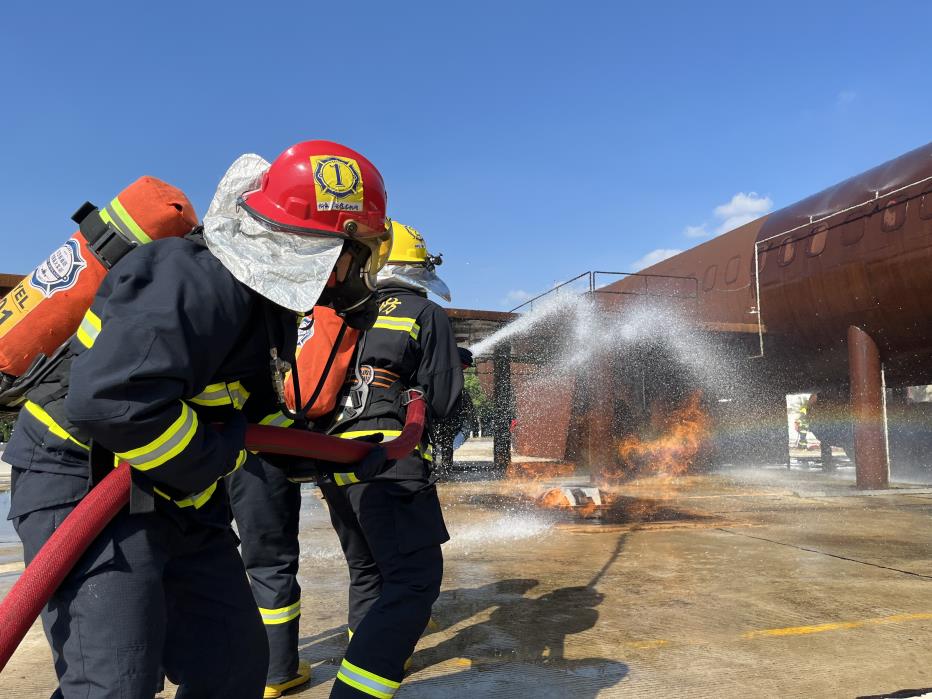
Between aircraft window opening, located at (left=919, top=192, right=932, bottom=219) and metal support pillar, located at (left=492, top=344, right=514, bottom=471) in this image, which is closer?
aircraft window opening, located at (left=919, top=192, right=932, bottom=219)

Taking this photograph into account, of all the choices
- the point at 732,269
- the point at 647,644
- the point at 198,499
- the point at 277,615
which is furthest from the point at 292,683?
the point at 732,269

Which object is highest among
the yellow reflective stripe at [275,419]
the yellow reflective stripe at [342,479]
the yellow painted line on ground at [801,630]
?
the yellow reflective stripe at [275,419]

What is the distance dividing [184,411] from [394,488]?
3.65 ft

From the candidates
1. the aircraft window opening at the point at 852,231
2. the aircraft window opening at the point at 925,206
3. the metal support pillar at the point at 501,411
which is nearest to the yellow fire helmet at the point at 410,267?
the aircraft window opening at the point at 925,206

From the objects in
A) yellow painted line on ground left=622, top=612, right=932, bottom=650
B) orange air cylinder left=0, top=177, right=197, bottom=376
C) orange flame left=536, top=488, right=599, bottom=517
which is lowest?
yellow painted line on ground left=622, top=612, right=932, bottom=650

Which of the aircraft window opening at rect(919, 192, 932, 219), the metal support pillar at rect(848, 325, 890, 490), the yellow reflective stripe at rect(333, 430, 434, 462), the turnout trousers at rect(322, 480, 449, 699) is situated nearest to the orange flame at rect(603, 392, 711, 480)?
the metal support pillar at rect(848, 325, 890, 490)

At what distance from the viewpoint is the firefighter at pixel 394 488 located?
7.01 feet

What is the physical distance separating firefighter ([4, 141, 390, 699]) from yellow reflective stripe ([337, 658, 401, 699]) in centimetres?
38

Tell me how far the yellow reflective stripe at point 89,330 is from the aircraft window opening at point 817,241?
43.5 feet

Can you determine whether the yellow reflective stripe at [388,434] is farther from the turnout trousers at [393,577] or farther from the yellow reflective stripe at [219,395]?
the yellow reflective stripe at [219,395]

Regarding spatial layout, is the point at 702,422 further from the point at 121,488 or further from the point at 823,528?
the point at 121,488

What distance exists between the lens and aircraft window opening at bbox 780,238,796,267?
13453mm

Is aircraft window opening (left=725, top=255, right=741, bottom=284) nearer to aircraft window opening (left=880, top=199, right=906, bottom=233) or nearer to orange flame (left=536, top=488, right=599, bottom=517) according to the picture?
aircraft window opening (left=880, top=199, right=906, bottom=233)

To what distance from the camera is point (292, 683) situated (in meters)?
2.78
